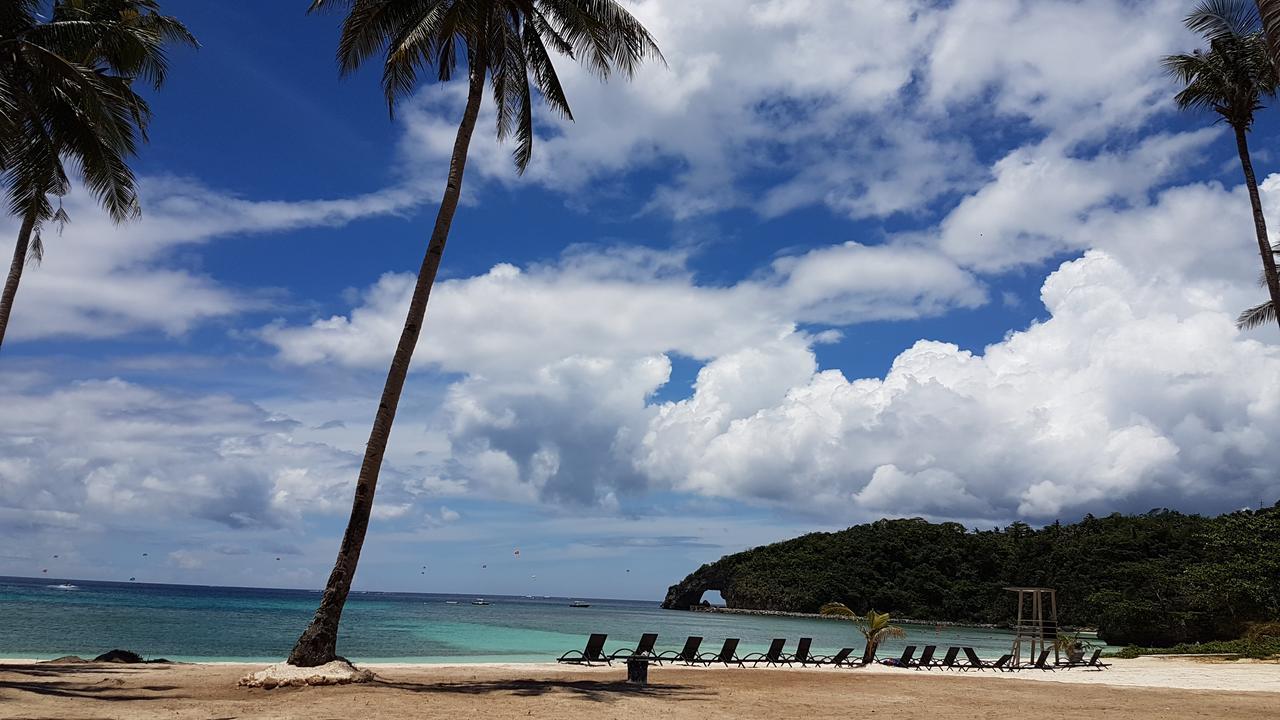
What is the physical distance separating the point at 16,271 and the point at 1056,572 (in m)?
84.2

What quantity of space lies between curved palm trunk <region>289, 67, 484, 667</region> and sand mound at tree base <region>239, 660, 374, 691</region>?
7.8 inches

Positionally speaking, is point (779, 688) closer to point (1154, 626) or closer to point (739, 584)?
point (1154, 626)

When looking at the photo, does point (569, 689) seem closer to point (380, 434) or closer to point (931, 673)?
point (380, 434)

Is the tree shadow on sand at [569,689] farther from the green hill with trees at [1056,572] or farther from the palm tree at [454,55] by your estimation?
the green hill with trees at [1056,572]

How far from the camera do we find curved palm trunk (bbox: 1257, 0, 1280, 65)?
813cm

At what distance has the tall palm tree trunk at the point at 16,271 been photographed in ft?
51.9

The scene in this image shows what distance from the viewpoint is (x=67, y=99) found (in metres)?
14.4

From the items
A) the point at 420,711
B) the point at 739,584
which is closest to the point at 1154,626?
the point at 420,711

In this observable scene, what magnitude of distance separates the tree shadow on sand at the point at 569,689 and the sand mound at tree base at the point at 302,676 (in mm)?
541

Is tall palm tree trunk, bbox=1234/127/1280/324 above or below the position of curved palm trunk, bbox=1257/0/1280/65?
above

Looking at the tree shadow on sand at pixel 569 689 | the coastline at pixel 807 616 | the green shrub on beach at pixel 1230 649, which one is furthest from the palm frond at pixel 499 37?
the coastline at pixel 807 616

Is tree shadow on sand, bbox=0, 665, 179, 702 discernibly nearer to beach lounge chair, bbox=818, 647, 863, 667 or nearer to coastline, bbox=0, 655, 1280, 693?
coastline, bbox=0, 655, 1280, 693

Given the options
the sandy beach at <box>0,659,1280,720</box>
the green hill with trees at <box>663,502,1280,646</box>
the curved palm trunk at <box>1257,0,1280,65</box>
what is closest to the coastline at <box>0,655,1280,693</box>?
the sandy beach at <box>0,659,1280,720</box>

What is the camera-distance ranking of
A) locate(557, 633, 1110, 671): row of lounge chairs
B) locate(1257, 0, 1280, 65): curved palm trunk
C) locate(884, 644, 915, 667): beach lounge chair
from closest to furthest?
locate(1257, 0, 1280, 65): curved palm trunk → locate(557, 633, 1110, 671): row of lounge chairs → locate(884, 644, 915, 667): beach lounge chair
